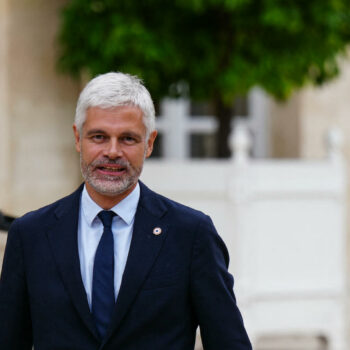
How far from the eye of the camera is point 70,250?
232cm

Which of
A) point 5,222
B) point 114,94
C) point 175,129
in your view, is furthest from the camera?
point 175,129

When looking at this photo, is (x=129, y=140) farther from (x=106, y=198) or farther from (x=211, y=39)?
(x=211, y=39)

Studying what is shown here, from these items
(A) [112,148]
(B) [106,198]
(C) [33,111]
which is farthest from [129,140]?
(C) [33,111]

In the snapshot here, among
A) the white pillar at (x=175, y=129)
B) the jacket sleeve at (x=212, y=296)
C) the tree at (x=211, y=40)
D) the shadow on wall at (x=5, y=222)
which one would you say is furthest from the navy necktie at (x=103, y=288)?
the white pillar at (x=175, y=129)

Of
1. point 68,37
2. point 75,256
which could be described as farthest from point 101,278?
point 68,37

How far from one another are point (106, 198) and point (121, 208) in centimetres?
5

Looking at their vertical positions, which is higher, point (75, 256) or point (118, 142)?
point (118, 142)

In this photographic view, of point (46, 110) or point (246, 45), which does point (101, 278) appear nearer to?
point (246, 45)

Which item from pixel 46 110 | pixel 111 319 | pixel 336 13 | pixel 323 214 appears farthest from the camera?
pixel 46 110

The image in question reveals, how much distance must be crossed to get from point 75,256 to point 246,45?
5.28m

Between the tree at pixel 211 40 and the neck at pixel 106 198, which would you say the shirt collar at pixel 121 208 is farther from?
the tree at pixel 211 40

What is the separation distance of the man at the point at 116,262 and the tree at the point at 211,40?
4.50m

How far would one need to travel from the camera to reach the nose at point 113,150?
2256 mm

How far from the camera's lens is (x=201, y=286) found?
2303 millimetres
